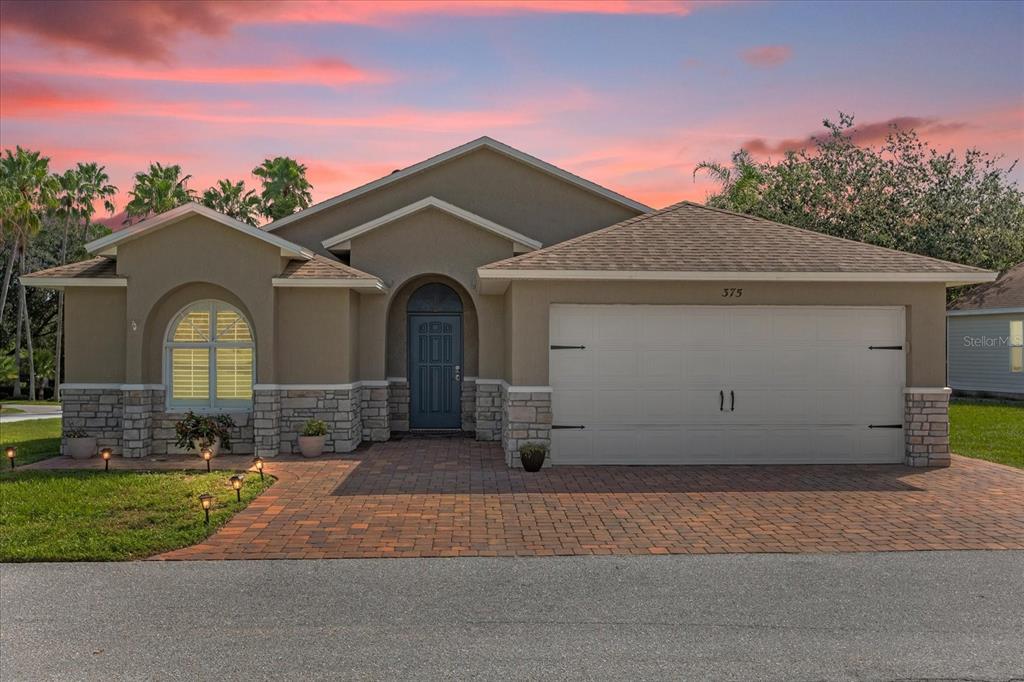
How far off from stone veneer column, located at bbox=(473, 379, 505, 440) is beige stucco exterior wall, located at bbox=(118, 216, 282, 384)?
→ 163 inches

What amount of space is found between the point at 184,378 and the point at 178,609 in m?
9.05

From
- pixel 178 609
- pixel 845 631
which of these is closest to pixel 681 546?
pixel 845 631

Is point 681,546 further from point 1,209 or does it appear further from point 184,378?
point 1,209

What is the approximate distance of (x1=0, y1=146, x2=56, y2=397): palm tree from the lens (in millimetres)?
31125

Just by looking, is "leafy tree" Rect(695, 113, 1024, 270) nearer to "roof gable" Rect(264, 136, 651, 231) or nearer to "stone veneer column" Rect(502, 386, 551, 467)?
"roof gable" Rect(264, 136, 651, 231)

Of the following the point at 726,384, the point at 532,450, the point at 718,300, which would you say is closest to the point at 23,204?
the point at 532,450

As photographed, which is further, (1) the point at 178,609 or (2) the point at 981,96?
(2) the point at 981,96

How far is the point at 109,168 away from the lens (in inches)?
1539

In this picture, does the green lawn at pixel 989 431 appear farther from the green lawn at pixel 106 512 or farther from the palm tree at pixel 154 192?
the palm tree at pixel 154 192

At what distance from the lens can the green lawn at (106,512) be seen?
749 cm

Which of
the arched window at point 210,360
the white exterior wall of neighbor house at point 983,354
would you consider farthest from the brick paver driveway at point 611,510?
the white exterior wall of neighbor house at point 983,354

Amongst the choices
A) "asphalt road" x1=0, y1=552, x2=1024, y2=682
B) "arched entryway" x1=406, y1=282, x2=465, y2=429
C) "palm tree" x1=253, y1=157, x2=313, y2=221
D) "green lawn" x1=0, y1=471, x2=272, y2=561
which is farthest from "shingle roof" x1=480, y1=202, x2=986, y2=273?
"palm tree" x1=253, y1=157, x2=313, y2=221

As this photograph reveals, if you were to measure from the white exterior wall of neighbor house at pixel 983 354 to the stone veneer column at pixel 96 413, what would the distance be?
26.9 meters

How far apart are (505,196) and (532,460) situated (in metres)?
7.87
